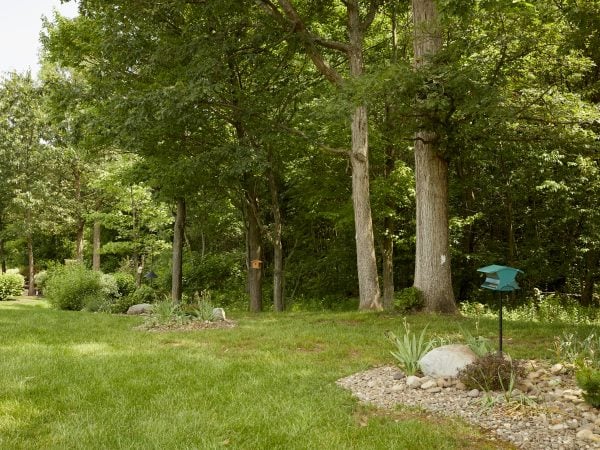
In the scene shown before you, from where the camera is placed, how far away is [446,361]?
478 centimetres

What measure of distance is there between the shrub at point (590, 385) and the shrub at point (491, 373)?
51 cm

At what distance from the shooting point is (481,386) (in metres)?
4.28

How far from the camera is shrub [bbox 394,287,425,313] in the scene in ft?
31.3

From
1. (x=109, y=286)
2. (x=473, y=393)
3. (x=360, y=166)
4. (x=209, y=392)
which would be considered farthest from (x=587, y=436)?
(x=109, y=286)

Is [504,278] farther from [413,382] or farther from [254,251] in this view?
[254,251]

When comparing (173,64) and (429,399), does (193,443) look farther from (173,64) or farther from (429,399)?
(173,64)

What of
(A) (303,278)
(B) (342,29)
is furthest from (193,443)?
(A) (303,278)

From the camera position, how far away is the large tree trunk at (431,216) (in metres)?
9.55

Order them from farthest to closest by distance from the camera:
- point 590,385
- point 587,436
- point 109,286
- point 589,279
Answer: point 109,286, point 589,279, point 590,385, point 587,436

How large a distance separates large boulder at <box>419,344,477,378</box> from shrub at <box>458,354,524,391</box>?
17 cm

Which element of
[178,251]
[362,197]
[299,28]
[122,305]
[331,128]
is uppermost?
[299,28]

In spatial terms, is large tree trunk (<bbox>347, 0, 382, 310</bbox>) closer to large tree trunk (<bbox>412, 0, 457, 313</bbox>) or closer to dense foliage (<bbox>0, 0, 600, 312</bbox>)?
dense foliage (<bbox>0, 0, 600, 312</bbox>)

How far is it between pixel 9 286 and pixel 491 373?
22165 millimetres

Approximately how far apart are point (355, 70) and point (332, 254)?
30.8ft
